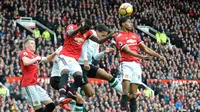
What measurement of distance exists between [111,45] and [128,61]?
1668 cm

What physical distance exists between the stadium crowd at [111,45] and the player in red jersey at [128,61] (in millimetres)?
8266

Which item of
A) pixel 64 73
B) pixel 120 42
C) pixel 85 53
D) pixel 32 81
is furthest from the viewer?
pixel 120 42

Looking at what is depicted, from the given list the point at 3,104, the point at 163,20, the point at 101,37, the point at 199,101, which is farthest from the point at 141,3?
the point at 101,37

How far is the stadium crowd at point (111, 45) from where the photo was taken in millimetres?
26234

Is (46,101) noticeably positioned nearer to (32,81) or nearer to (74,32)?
(32,81)

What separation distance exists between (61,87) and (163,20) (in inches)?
1026

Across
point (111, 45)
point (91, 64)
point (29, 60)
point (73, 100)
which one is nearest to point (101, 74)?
point (91, 64)

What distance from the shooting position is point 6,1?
110ft

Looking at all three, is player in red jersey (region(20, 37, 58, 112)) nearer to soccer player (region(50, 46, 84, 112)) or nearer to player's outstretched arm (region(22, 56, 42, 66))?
player's outstretched arm (region(22, 56, 42, 66))

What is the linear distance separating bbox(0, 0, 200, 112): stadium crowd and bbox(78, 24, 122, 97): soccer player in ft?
23.5

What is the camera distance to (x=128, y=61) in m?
15.4

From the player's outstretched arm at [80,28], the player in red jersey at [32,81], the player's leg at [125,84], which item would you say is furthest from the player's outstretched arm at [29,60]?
the player's leg at [125,84]

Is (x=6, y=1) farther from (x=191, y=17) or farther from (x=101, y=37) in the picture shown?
(x=101, y=37)

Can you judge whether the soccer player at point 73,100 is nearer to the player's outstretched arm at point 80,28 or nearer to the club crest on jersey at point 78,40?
the club crest on jersey at point 78,40
